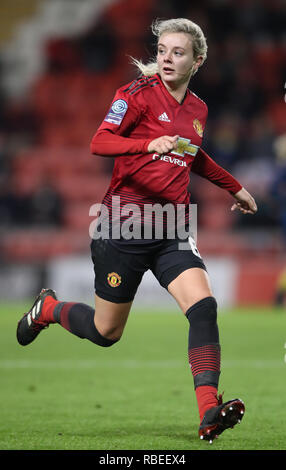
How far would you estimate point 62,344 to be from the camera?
8.64 m

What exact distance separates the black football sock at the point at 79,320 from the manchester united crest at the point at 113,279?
1.15 feet

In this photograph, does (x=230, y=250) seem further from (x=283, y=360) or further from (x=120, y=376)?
(x=120, y=376)

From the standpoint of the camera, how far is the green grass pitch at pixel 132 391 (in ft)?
13.7

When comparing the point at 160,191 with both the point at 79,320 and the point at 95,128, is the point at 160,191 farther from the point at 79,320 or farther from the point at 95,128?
the point at 95,128

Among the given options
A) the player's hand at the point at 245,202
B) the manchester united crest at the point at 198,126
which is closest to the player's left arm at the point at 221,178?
the player's hand at the point at 245,202

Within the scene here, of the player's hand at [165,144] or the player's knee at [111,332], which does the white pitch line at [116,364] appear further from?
the player's hand at [165,144]

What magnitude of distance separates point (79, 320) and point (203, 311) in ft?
3.18

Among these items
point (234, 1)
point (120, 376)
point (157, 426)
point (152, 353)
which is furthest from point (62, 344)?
point (234, 1)

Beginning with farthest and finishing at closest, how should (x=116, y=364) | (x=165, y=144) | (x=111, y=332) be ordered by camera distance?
(x=116, y=364) → (x=111, y=332) → (x=165, y=144)

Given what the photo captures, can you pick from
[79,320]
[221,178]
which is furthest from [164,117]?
[79,320]

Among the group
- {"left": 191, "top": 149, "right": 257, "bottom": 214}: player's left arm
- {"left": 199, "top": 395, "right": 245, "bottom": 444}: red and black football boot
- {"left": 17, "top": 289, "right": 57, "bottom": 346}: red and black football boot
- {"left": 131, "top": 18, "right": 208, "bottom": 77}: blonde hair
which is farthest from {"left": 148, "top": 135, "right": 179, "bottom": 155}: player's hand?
{"left": 17, "top": 289, "right": 57, "bottom": 346}: red and black football boot

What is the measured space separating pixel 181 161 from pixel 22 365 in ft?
10.6

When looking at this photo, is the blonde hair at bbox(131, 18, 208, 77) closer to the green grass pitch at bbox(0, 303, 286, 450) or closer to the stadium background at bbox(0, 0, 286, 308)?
the green grass pitch at bbox(0, 303, 286, 450)

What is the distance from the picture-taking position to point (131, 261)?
4.48 meters
